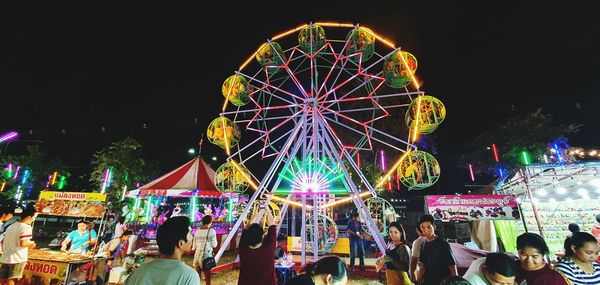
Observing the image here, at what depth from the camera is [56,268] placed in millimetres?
6191

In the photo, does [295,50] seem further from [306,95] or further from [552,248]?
[552,248]

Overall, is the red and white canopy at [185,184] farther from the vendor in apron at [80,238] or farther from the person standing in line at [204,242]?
the person standing in line at [204,242]

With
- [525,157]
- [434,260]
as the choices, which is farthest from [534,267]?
[525,157]

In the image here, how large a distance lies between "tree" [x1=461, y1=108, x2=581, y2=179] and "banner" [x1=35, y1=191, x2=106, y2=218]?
28.5m

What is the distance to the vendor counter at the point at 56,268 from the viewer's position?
6.12 metres

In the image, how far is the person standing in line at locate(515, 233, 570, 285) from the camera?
260 cm

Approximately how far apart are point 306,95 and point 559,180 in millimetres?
11085

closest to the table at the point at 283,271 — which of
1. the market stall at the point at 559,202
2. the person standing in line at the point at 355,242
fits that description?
the person standing in line at the point at 355,242

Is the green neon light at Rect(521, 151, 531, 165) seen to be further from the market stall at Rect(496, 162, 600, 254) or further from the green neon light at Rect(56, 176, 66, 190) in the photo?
the green neon light at Rect(56, 176, 66, 190)

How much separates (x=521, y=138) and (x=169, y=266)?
2767cm

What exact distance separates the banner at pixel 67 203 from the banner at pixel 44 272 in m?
8.90

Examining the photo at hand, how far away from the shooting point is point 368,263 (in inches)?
422

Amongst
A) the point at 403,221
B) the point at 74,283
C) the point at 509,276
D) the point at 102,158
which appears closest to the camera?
the point at 509,276

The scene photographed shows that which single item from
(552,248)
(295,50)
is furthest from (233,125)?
(552,248)
